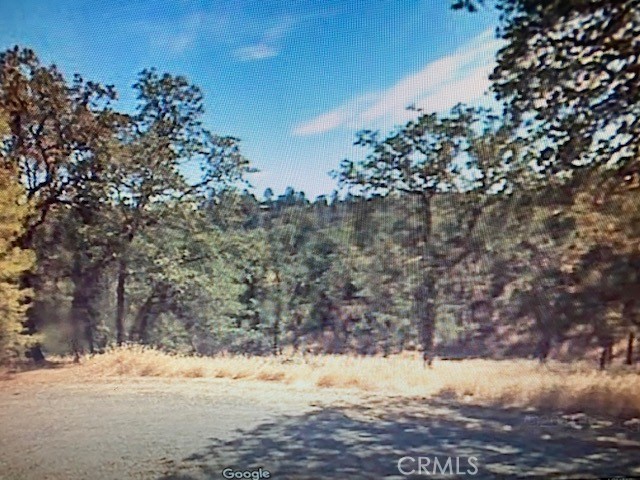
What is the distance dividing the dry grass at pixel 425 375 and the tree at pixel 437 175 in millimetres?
194

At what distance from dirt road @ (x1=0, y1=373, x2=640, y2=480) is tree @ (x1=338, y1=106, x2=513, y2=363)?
0.53 metres

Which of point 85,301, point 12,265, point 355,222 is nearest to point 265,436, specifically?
point 355,222

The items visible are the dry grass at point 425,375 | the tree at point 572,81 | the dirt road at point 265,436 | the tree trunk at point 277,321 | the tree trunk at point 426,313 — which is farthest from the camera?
the tree trunk at point 277,321

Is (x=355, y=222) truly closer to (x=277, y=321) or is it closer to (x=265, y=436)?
(x=277, y=321)

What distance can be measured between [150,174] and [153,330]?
2.24ft

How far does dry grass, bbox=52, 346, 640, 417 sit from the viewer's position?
2426 millimetres

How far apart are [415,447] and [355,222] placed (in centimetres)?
96

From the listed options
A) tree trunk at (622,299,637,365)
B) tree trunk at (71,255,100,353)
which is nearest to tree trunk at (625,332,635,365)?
tree trunk at (622,299,637,365)

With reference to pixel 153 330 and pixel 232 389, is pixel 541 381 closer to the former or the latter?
pixel 232 389

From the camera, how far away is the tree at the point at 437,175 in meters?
2.46

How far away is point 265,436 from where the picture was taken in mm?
2176

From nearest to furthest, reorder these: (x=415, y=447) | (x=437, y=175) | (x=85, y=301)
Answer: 1. (x=415, y=447)
2. (x=437, y=175)
3. (x=85, y=301)

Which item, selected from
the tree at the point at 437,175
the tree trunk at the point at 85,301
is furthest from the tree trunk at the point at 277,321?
the tree trunk at the point at 85,301

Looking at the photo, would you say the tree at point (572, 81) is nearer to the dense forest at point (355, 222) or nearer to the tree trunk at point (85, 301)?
the dense forest at point (355, 222)
